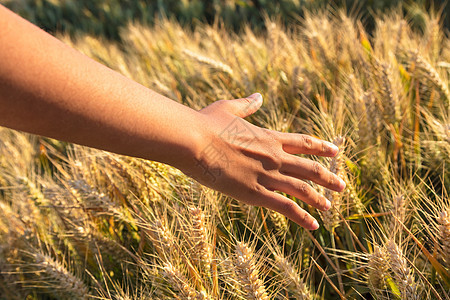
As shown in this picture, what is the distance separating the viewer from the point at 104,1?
4531 mm

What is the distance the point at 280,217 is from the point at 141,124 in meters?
0.53

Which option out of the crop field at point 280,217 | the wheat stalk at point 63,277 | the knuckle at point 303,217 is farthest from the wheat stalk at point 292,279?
the wheat stalk at point 63,277

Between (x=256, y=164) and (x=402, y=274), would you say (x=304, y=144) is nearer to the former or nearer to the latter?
(x=256, y=164)

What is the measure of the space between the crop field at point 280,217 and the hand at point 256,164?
125mm

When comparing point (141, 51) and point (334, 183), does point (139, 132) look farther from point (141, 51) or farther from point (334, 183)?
point (141, 51)

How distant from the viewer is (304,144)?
2.70ft

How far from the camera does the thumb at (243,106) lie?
86cm

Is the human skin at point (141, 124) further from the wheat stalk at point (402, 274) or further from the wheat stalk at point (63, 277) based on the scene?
the wheat stalk at point (63, 277)

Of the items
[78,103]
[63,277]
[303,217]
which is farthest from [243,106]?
[63,277]

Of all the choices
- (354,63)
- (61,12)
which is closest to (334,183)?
(354,63)

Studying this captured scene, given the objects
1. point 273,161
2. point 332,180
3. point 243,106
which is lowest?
point 332,180

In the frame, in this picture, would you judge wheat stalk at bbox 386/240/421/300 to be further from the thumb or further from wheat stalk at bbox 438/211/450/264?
the thumb

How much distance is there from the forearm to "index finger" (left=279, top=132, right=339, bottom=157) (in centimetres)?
22

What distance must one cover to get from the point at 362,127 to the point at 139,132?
31.2 inches
